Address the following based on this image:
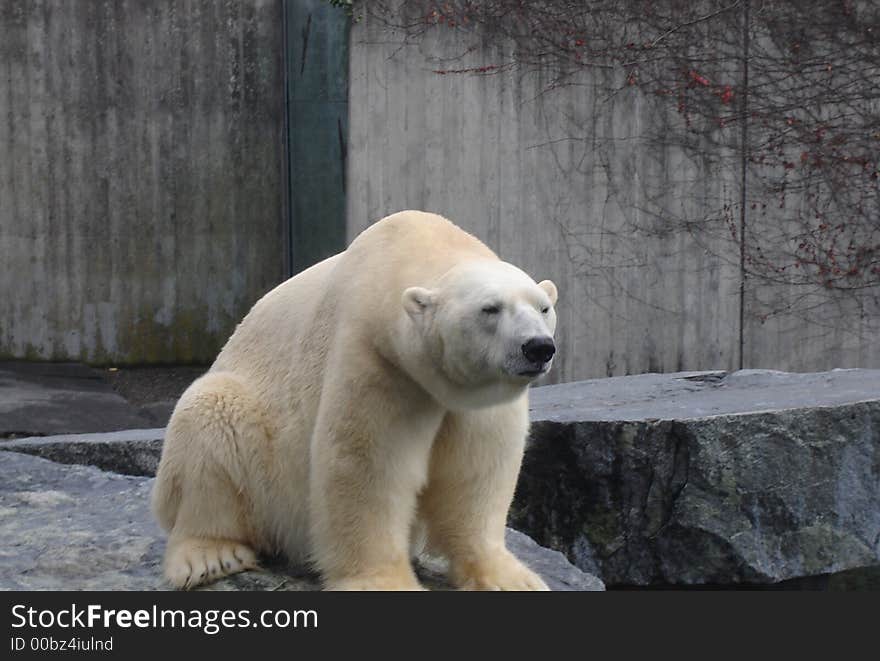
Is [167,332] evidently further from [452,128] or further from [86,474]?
[86,474]

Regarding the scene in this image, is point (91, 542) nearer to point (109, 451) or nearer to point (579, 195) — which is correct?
point (109, 451)

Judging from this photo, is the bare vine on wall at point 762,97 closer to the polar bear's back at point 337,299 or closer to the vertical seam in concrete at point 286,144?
the vertical seam in concrete at point 286,144

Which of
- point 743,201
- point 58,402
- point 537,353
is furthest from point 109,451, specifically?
point 743,201

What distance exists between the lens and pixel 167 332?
9117mm

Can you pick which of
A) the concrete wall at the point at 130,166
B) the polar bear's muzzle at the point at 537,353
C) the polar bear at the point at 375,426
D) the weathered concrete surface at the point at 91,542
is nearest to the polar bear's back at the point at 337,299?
the polar bear at the point at 375,426

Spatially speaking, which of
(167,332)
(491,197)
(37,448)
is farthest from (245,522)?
(167,332)

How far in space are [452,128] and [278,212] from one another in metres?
2.19

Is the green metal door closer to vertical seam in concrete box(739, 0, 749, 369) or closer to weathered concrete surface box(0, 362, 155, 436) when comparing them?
weathered concrete surface box(0, 362, 155, 436)

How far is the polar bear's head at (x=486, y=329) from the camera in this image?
2.44m

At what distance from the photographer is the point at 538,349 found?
2.42 m

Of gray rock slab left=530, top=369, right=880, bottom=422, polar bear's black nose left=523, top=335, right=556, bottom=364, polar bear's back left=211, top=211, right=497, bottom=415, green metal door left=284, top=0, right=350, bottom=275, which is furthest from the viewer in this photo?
green metal door left=284, top=0, right=350, bottom=275

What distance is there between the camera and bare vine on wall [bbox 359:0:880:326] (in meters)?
7.23

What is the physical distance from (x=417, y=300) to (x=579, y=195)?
199 inches

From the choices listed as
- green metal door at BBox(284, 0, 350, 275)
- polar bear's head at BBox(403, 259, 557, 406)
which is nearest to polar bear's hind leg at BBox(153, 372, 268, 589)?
polar bear's head at BBox(403, 259, 557, 406)
